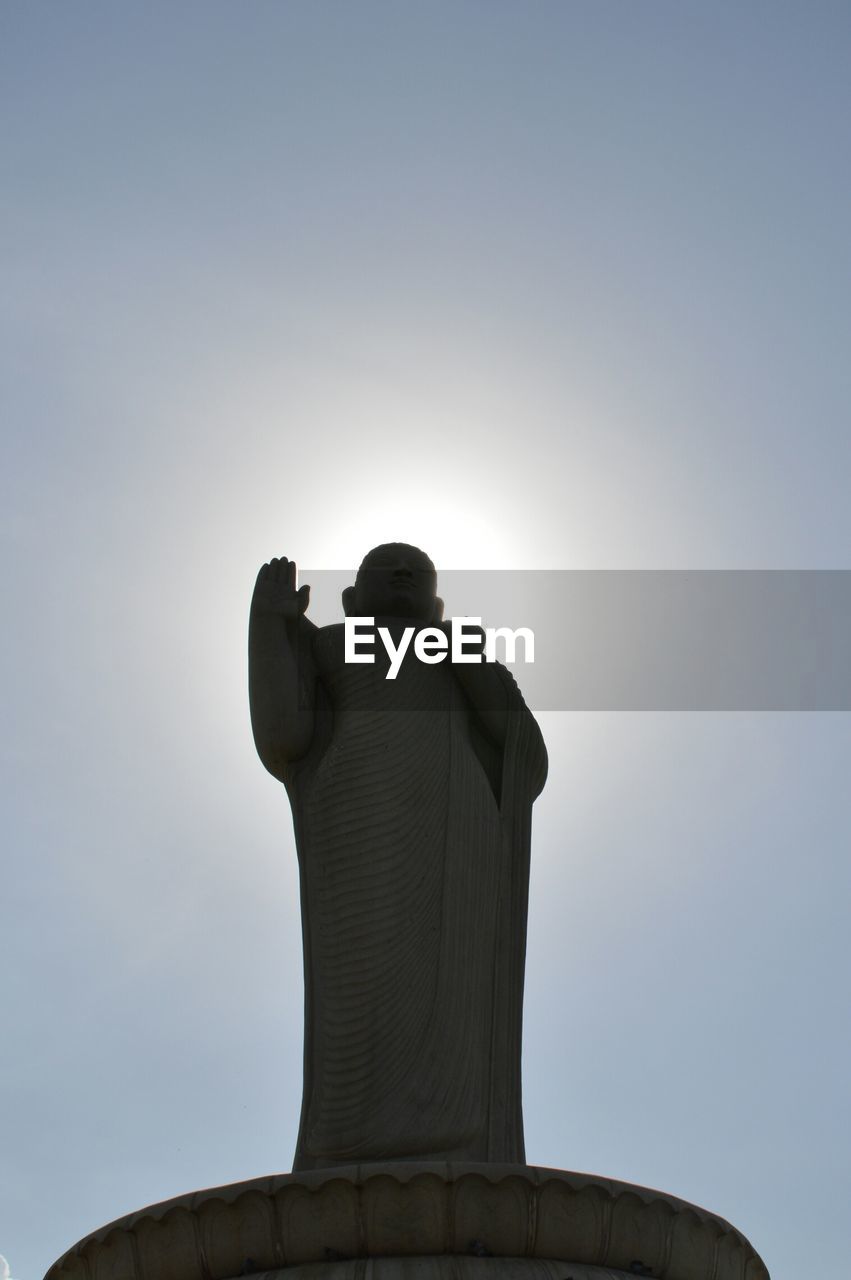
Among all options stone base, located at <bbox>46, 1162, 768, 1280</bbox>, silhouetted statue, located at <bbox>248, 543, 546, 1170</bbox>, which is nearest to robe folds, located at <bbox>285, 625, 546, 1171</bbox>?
silhouetted statue, located at <bbox>248, 543, 546, 1170</bbox>

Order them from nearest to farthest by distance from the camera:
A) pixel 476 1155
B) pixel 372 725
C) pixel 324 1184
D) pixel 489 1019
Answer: pixel 324 1184 < pixel 476 1155 < pixel 489 1019 < pixel 372 725

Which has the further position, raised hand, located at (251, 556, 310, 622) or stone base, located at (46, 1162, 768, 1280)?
raised hand, located at (251, 556, 310, 622)

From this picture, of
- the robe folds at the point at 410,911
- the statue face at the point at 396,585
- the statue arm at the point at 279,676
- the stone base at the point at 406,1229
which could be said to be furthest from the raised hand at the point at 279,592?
the stone base at the point at 406,1229

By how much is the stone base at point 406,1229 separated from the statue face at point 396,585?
142 inches

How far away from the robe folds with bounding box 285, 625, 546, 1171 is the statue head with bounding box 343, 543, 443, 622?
15.4 inches

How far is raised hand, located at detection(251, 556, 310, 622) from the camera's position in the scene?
8.00 m

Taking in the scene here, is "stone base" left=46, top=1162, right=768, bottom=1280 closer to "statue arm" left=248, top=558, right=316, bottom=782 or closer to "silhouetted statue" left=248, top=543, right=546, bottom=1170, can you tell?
"silhouetted statue" left=248, top=543, right=546, bottom=1170

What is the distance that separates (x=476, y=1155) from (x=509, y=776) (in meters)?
1.96

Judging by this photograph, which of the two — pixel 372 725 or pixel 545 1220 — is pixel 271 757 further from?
pixel 545 1220

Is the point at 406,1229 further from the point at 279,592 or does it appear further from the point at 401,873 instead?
the point at 279,592

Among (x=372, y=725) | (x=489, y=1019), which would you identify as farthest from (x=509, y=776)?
(x=489, y=1019)

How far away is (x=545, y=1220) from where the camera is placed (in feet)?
18.4

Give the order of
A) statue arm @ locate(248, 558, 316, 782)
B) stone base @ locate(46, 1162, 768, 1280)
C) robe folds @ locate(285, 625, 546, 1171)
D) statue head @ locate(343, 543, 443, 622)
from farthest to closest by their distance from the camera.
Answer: statue head @ locate(343, 543, 443, 622), statue arm @ locate(248, 558, 316, 782), robe folds @ locate(285, 625, 546, 1171), stone base @ locate(46, 1162, 768, 1280)

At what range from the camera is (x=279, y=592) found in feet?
26.5
